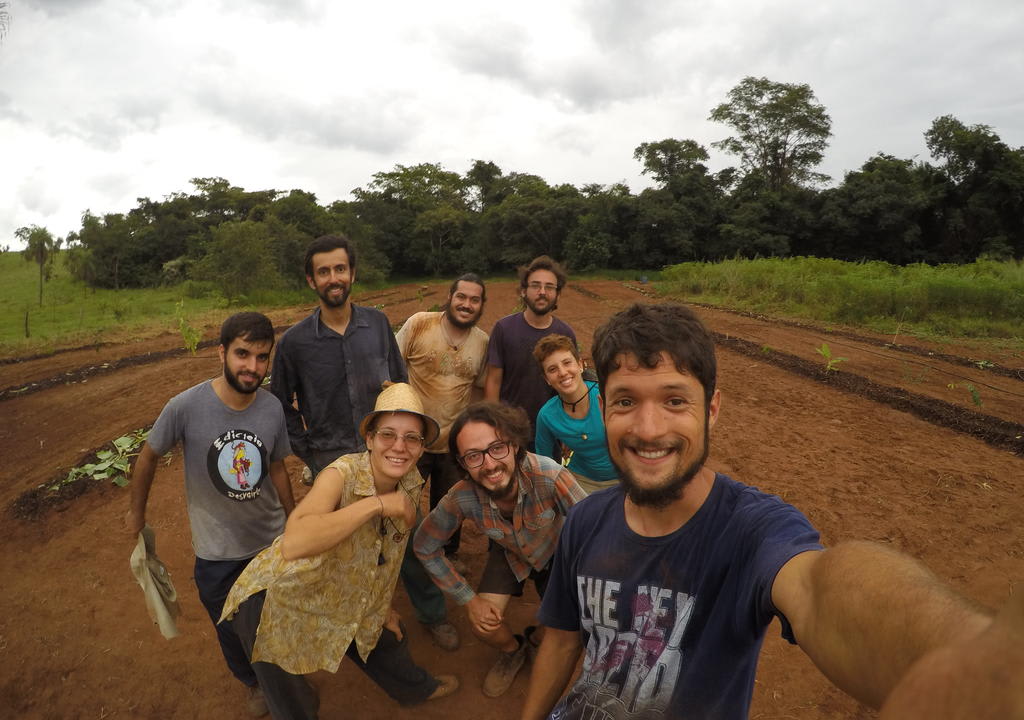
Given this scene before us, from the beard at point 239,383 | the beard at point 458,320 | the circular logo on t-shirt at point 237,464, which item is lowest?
the circular logo on t-shirt at point 237,464

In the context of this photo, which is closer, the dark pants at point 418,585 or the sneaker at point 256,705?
the sneaker at point 256,705

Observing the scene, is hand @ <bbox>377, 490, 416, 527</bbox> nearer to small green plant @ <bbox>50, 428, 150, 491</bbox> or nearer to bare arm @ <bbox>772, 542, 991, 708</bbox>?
bare arm @ <bbox>772, 542, 991, 708</bbox>

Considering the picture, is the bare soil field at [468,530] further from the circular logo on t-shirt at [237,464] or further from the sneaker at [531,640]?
the circular logo on t-shirt at [237,464]

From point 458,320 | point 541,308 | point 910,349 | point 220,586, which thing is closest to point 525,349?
point 541,308

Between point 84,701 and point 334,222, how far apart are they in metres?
31.9

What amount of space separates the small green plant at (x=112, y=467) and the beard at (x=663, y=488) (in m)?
6.14

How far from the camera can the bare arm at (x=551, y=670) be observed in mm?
1618

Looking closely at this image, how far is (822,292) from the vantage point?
49.7ft

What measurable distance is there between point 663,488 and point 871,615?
498mm

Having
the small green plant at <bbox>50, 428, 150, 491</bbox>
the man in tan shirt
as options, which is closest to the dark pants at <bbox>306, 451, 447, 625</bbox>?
the man in tan shirt

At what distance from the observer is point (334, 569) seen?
2.22 metres

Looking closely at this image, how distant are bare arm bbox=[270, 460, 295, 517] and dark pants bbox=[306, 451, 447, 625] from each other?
0.32m

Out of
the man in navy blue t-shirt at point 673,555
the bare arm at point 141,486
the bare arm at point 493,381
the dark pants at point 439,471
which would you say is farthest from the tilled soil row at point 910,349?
the bare arm at point 141,486

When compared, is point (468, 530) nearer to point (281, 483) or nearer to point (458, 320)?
point (458, 320)
